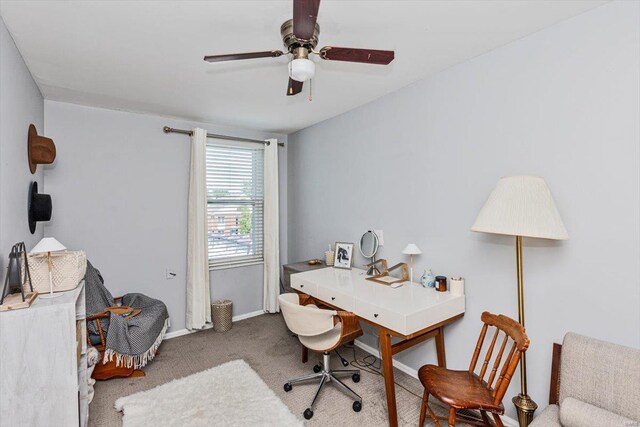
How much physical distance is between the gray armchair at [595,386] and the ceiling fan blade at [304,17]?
1.93m

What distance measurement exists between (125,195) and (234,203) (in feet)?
3.82

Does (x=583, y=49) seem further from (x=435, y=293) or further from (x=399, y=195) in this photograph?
(x=435, y=293)

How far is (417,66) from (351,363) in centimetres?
254

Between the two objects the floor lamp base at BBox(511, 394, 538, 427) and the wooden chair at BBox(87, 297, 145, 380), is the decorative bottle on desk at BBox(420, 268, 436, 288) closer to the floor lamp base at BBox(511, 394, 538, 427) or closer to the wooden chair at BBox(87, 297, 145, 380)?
the floor lamp base at BBox(511, 394, 538, 427)

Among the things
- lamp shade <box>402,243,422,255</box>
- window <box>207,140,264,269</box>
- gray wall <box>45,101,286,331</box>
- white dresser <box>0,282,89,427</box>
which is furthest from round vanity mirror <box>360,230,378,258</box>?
white dresser <box>0,282,89,427</box>

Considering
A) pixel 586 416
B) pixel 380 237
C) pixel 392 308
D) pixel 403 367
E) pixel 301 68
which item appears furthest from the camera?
pixel 380 237

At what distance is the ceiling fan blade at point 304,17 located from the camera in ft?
3.82

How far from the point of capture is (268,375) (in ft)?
8.69

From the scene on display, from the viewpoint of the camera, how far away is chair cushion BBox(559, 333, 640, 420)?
4.53ft

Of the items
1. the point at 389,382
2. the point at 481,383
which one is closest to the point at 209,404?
the point at 389,382

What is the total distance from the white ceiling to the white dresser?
153cm

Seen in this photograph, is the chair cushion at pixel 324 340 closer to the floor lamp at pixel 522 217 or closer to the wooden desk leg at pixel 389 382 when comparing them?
the wooden desk leg at pixel 389 382

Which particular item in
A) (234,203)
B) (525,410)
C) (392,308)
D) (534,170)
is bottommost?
(525,410)

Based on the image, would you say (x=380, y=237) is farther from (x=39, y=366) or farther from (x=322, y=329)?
(x=39, y=366)
